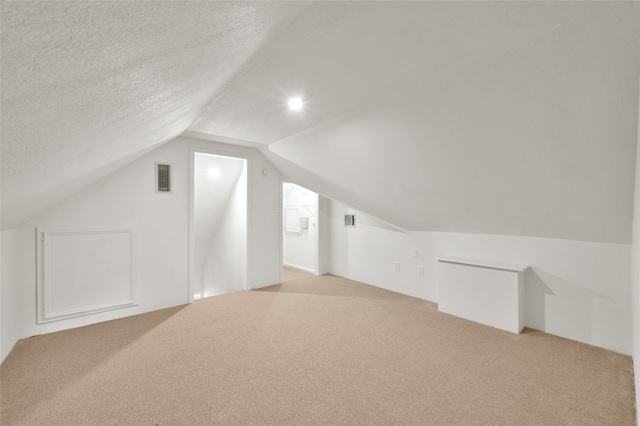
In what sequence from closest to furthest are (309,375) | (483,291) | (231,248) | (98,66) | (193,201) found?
1. (98,66)
2. (309,375)
3. (483,291)
4. (193,201)
5. (231,248)

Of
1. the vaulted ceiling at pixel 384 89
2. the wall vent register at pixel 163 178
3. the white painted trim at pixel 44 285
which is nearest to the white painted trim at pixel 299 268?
the wall vent register at pixel 163 178

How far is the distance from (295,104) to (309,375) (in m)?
2.27

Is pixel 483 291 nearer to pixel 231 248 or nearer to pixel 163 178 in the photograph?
pixel 231 248

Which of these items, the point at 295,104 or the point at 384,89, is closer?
the point at 384,89

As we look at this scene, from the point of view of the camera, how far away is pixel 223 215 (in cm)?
535

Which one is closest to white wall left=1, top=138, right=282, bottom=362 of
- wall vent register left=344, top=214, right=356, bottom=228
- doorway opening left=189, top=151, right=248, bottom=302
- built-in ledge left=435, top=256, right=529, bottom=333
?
doorway opening left=189, top=151, right=248, bottom=302

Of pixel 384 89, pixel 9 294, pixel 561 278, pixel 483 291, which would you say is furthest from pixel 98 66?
pixel 561 278

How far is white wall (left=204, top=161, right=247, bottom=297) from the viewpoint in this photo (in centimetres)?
460

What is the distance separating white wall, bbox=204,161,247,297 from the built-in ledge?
2946 mm

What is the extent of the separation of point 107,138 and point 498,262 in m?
3.82

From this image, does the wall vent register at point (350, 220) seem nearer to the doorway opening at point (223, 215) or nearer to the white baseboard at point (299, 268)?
the white baseboard at point (299, 268)

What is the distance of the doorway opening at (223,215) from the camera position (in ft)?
15.3

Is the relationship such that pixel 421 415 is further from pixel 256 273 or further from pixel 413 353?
pixel 256 273

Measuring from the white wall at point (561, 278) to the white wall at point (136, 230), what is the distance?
2688 mm
